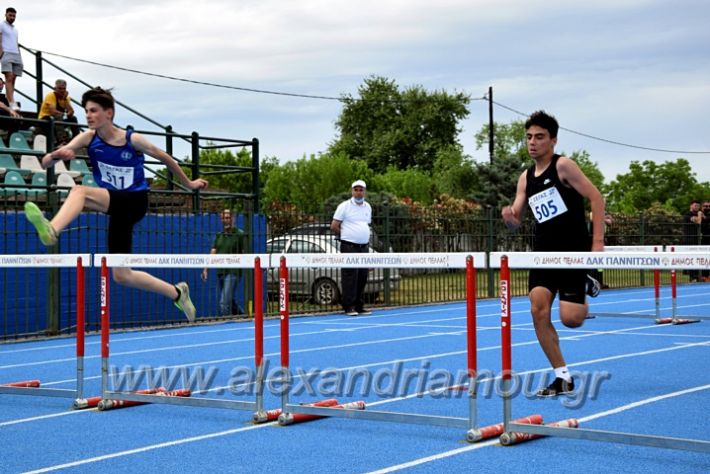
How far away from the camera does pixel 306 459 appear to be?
6.17 meters

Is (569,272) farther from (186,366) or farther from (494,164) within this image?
(494,164)

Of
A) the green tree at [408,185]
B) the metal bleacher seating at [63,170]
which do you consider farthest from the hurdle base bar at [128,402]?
the green tree at [408,185]

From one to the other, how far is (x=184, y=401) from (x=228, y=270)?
9.93 meters

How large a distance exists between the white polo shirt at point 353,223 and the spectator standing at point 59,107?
17.0ft

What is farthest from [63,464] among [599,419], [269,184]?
[269,184]

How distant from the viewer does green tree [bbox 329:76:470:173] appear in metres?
86.1

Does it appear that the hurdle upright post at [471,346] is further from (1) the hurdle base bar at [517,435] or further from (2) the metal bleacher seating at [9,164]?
(2) the metal bleacher seating at [9,164]

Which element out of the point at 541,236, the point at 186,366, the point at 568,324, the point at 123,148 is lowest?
the point at 186,366

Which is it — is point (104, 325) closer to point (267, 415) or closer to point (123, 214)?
point (123, 214)

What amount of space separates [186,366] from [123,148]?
338 centimetres

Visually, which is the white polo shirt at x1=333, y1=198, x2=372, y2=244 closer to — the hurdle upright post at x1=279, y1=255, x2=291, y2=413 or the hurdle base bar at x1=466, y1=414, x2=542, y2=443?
the hurdle upright post at x1=279, y1=255, x2=291, y2=413

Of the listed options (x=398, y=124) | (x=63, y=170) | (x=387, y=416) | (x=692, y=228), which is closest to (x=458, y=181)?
(x=398, y=124)

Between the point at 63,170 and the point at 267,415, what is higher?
the point at 63,170

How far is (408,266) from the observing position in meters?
6.98
